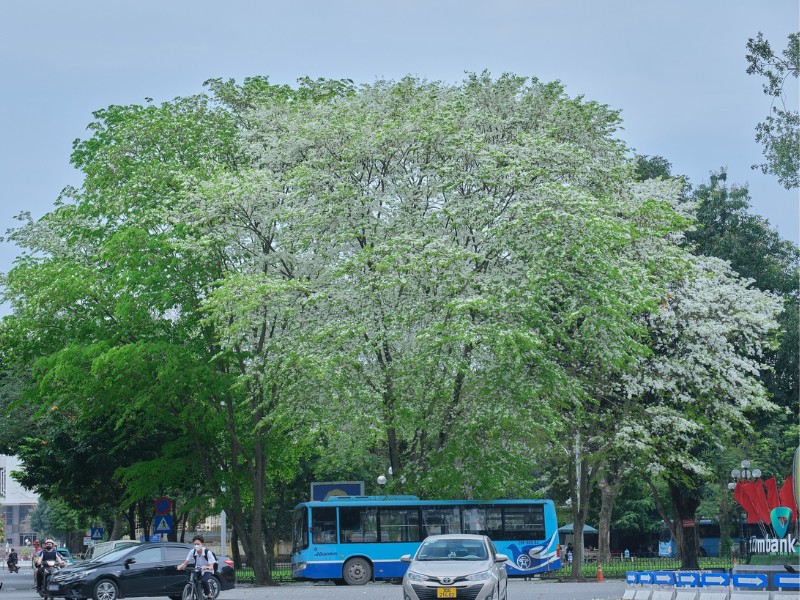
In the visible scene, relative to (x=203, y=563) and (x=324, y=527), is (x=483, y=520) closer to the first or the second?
(x=324, y=527)

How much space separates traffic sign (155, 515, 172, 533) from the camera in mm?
34344

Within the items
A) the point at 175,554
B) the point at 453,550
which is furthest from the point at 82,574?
the point at 453,550

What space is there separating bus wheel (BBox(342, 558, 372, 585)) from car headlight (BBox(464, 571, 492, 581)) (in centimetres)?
1649

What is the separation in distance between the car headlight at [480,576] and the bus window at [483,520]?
53.8ft

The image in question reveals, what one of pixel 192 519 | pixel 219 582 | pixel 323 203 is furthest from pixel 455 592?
pixel 192 519

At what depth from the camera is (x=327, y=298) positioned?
3238cm

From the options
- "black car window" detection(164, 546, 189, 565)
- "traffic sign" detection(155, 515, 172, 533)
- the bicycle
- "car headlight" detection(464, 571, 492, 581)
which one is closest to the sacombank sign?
"car headlight" detection(464, 571, 492, 581)

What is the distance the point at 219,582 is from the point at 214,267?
11651mm

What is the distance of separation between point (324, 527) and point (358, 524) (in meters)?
1.09

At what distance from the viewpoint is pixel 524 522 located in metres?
37.1

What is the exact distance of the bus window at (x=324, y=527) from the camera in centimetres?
3581

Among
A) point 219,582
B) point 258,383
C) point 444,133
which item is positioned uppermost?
point 444,133

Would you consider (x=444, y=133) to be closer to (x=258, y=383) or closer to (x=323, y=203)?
(x=323, y=203)

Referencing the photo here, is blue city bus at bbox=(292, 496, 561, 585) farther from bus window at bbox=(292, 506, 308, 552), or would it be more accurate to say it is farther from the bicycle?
the bicycle
